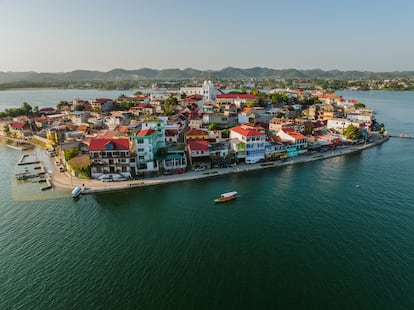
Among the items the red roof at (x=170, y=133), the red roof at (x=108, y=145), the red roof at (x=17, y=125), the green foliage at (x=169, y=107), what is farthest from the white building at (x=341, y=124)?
the red roof at (x=17, y=125)

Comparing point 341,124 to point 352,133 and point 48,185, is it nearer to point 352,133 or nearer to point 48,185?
point 352,133

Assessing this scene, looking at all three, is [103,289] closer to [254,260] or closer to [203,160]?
[254,260]

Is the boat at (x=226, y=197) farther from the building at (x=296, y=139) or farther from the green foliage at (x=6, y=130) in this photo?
the green foliage at (x=6, y=130)

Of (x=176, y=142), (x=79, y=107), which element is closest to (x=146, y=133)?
(x=176, y=142)

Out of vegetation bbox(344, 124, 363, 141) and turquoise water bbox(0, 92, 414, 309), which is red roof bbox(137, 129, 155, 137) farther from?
vegetation bbox(344, 124, 363, 141)

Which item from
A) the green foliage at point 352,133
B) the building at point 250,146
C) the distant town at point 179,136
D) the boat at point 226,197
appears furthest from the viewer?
the green foliage at point 352,133

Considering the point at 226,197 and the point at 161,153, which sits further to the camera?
the point at 161,153
